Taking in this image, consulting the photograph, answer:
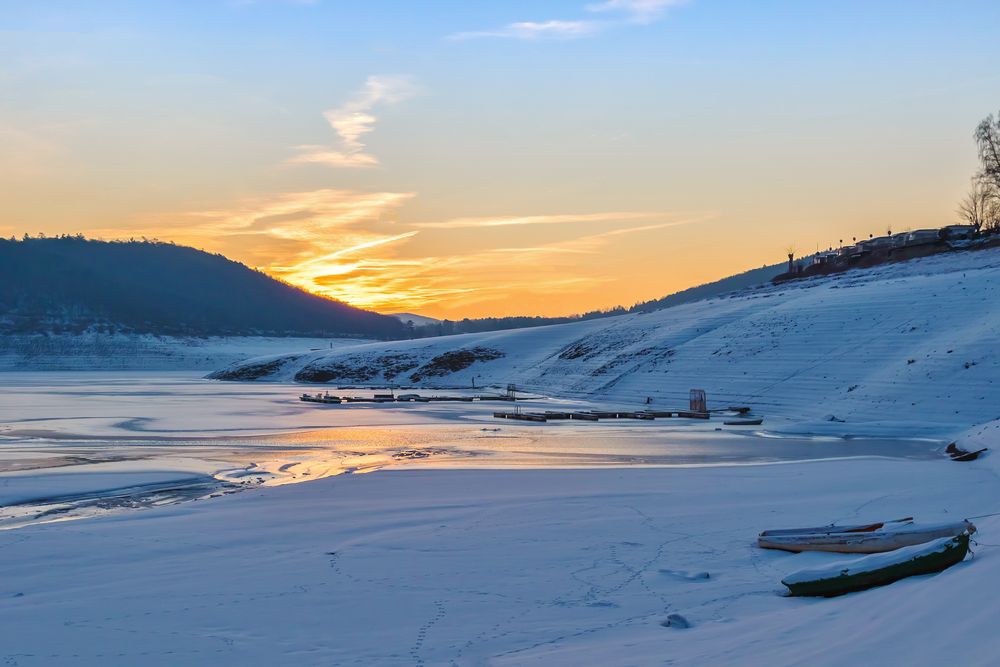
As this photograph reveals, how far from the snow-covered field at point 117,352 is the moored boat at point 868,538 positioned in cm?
14011

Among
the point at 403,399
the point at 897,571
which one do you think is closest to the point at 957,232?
the point at 403,399

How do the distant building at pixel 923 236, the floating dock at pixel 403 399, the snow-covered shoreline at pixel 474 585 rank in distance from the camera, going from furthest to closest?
1. the distant building at pixel 923 236
2. the floating dock at pixel 403 399
3. the snow-covered shoreline at pixel 474 585

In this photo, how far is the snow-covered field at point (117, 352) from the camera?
163m

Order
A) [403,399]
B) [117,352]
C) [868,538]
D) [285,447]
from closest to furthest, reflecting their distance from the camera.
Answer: [868,538] → [285,447] → [403,399] → [117,352]

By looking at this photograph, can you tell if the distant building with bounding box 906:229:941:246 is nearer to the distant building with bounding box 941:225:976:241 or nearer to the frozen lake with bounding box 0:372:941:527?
the distant building with bounding box 941:225:976:241

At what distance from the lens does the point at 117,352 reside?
175750 millimetres

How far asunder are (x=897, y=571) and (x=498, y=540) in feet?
19.0

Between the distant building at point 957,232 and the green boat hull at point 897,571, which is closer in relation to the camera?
the green boat hull at point 897,571

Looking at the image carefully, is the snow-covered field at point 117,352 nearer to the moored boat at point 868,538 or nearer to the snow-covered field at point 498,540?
the snow-covered field at point 498,540

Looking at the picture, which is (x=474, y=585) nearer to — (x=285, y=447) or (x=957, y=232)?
(x=285, y=447)

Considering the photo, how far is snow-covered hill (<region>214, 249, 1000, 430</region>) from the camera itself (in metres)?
40.0

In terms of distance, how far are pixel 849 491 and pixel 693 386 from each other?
120ft

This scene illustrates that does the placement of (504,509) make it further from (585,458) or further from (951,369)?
(951,369)

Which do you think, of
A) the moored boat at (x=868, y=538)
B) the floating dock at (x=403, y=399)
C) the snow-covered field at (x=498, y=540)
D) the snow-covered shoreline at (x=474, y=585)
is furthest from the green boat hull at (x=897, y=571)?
the floating dock at (x=403, y=399)
